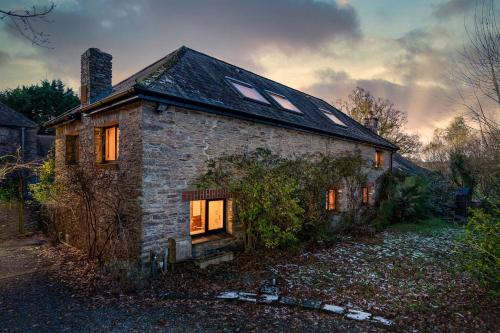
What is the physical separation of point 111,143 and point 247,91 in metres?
5.11

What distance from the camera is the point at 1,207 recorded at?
11.4 metres

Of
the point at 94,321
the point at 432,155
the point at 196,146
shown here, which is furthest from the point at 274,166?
the point at 432,155

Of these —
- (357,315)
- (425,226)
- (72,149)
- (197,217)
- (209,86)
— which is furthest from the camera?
(425,226)

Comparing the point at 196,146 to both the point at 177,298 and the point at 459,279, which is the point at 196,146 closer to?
the point at 177,298

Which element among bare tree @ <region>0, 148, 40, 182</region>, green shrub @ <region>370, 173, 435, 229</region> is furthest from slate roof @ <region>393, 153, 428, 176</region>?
bare tree @ <region>0, 148, 40, 182</region>

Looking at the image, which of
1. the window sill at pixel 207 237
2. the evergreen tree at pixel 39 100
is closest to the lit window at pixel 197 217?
the window sill at pixel 207 237

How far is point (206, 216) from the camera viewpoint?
796 centimetres

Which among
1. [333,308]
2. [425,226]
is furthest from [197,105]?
[425,226]

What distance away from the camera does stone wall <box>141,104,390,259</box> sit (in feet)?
20.8

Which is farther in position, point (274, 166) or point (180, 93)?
point (274, 166)

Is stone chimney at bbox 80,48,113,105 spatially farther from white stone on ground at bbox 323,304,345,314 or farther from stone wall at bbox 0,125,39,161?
stone wall at bbox 0,125,39,161

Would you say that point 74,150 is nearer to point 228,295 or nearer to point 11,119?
point 228,295

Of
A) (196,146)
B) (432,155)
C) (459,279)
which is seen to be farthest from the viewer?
(432,155)

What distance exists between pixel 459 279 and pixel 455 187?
14.3 m
